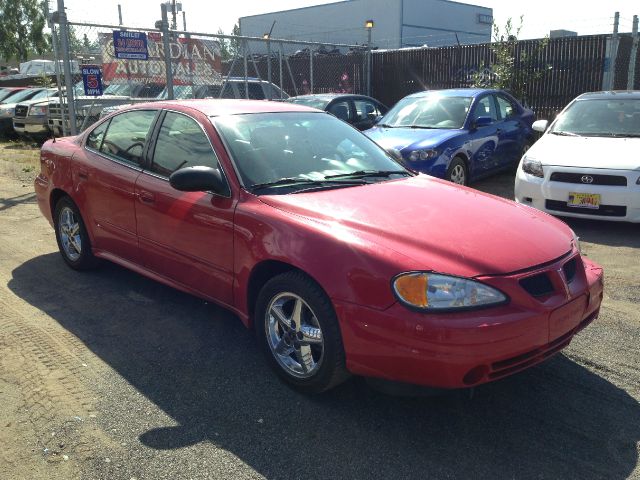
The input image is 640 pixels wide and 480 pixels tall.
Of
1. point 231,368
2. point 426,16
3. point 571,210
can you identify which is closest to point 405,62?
point 571,210

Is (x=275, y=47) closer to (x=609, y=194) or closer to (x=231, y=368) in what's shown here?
(x=609, y=194)

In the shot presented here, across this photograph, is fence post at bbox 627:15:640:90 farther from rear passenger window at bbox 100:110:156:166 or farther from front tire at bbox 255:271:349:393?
front tire at bbox 255:271:349:393

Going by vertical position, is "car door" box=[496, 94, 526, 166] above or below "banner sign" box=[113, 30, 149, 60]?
below

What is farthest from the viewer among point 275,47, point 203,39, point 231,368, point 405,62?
point 275,47

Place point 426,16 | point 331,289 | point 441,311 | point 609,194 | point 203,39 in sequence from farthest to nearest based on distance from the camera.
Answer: point 426,16, point 203,39, point 609,194, point 331,289, point 441,311

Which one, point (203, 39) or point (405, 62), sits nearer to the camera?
point (203, 39)

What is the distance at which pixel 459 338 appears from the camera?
2.71m

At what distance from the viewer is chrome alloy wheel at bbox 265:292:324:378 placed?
3219 mm

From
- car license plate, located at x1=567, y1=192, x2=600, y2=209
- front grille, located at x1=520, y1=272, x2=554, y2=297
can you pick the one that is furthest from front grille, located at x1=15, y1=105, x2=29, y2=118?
front grille, located at x1=520, y1=272, x2=554, y2=297

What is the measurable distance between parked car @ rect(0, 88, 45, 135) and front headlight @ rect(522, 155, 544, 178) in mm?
14097

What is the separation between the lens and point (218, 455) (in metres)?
2.81

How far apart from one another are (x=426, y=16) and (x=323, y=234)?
3448 cm

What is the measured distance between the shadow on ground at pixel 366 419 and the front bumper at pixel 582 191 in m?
3.33

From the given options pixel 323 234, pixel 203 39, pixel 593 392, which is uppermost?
pixel 203 39
